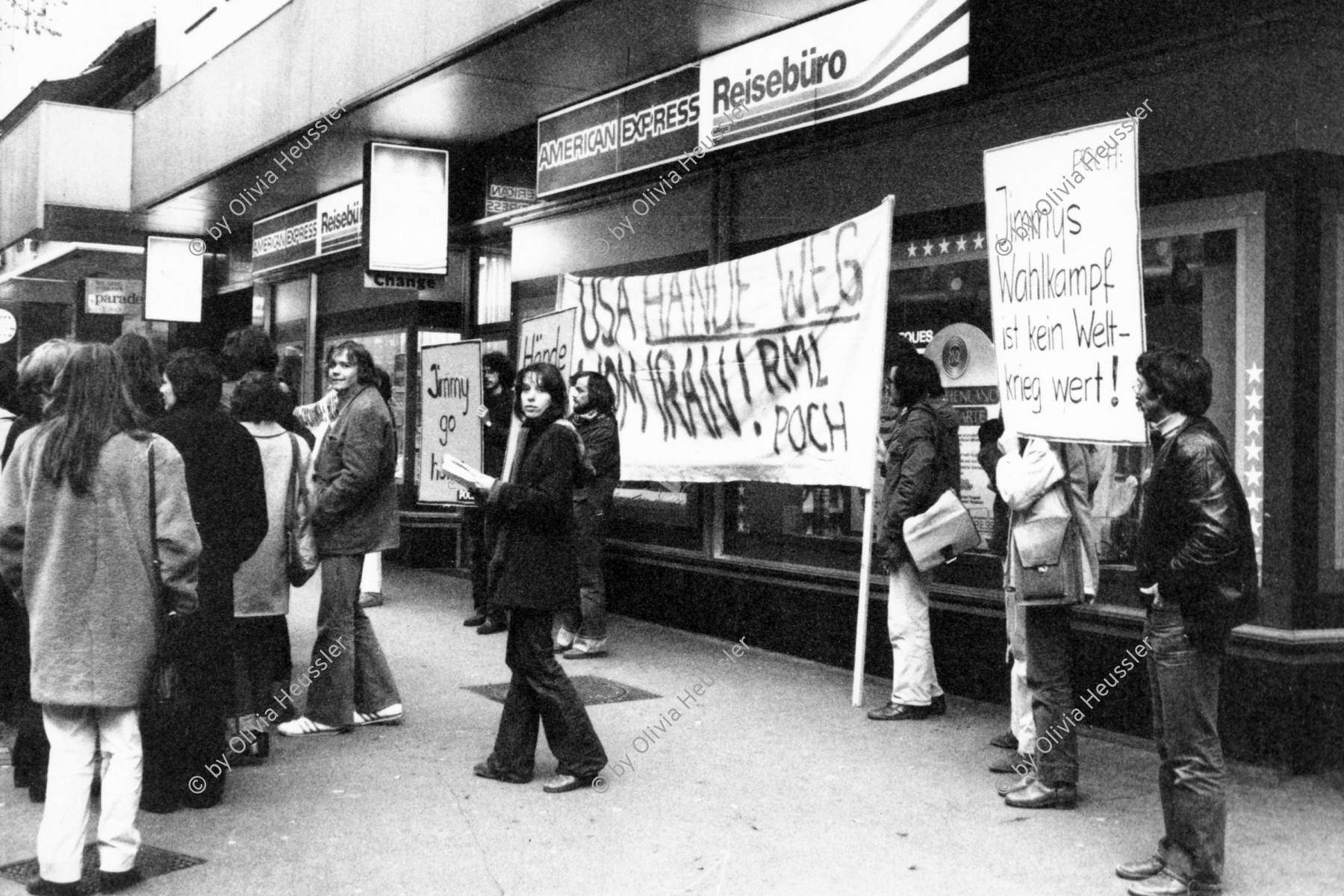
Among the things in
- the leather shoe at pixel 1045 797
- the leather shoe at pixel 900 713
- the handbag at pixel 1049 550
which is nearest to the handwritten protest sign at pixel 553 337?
the leather shoe at pixel 900 713

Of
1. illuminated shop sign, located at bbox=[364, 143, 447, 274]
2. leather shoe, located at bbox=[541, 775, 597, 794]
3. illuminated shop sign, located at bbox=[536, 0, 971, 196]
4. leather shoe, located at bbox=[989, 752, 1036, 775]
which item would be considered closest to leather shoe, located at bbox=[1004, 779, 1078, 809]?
leather shoe, located at bbox=[989, 752, 1036, 775]

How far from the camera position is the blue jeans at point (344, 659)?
7418mm

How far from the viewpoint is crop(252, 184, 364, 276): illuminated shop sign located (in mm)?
15062

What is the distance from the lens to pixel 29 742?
6207 millimetres

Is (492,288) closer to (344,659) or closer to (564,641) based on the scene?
(564,641)

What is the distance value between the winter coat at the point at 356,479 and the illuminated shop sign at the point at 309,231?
682cm

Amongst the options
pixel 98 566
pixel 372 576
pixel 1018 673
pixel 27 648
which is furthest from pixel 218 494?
pixel 372 576

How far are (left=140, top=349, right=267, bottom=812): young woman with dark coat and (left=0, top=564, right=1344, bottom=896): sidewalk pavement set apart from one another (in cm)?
17

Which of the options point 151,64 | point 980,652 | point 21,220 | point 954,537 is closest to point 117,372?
point 954,537

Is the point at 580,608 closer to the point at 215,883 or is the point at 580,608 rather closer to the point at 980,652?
the point at 980,652

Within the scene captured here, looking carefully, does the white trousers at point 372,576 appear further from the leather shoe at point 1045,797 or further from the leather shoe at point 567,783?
the leather shoe at point 1045,797

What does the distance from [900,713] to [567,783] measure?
7.29 feet

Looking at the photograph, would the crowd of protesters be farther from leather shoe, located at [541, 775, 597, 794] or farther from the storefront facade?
the storefront facade

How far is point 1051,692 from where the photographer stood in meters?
6.11
